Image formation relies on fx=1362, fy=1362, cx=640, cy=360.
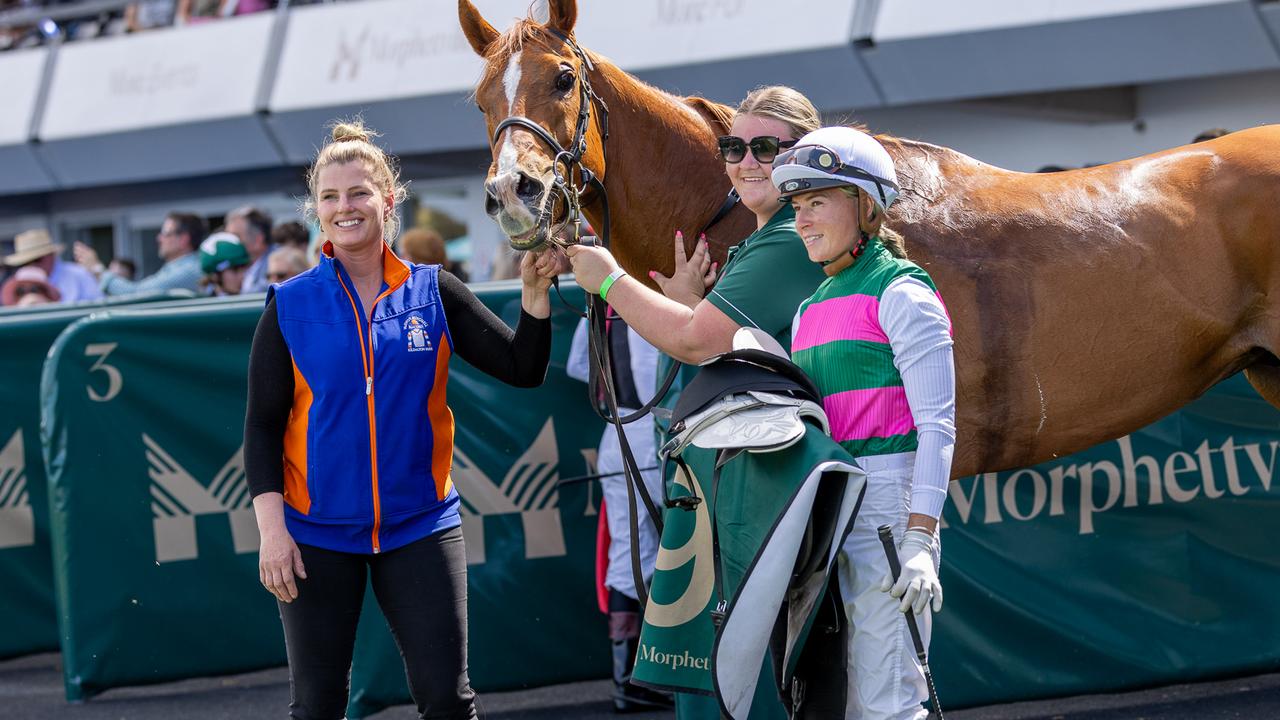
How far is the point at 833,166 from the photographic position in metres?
2.96

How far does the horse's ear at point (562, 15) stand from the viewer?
3967 mm

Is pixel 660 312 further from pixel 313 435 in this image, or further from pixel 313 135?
pixel 313 135

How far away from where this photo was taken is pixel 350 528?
337 cm

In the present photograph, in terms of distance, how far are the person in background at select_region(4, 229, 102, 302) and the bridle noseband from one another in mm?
8603

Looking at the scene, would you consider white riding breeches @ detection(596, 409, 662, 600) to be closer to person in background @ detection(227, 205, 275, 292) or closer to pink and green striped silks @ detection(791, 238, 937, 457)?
pink and green striped silks @ detection(791, 238, 937, 457)

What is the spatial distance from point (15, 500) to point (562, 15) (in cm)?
416

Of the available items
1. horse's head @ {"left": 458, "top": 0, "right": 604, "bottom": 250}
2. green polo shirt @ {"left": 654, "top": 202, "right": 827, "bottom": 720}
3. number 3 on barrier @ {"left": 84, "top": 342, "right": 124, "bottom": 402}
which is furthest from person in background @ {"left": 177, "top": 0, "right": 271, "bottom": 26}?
green polo shirt @ {"left": 654, "top": 202, "right": 827, "bottom": 720}

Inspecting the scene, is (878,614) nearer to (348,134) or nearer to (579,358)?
(348,134)

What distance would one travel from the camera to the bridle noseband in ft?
11.9

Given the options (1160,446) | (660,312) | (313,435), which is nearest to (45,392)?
(313,435)

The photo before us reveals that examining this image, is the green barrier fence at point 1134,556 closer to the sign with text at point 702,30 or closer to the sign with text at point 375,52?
the sign with text at point 702,30

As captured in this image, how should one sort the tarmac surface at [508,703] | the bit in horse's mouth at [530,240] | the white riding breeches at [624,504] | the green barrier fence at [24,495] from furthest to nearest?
the green barrier fence at [24,495] < the white riding breeches at [624,504] < the tarmac surface at [508,703] < the bit in horse's mouth at [530,240]

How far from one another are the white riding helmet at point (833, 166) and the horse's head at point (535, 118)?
77cm

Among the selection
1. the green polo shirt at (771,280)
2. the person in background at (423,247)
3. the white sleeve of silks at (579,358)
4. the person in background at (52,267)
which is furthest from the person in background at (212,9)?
the green polo shirt at (771,280)
